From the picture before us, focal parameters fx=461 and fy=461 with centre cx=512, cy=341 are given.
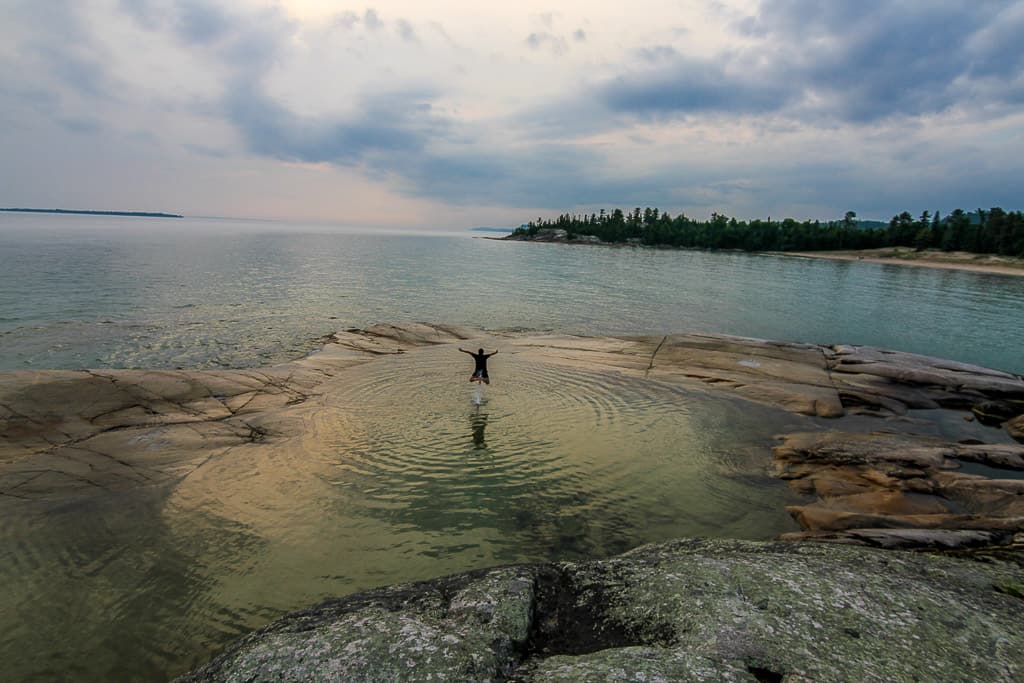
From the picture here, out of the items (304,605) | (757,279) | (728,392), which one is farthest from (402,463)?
(757,279)

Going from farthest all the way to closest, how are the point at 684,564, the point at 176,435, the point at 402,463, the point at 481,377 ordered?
the point at 481,377 → the point at 176,435 → the point at 402,463 → the point at 684,564

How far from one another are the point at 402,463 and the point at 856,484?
512 inches

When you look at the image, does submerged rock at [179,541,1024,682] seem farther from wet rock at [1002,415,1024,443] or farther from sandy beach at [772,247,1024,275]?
sandy beach at [772,247,1024,275]

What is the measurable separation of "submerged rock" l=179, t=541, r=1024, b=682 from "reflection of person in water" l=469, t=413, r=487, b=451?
275 inches

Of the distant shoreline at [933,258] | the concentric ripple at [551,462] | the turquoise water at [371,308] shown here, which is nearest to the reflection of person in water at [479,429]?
the concentric ripple at [551,462]

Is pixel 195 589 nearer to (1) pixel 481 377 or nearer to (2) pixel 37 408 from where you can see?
(2) pixel 37 408

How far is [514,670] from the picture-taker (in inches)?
224

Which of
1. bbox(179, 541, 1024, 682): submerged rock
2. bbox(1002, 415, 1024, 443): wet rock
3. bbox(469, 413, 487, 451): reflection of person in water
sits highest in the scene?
bbox(179, 541, 1024, 682): submerged rock

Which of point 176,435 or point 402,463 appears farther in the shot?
point 176,435

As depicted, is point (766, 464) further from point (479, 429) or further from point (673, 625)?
point (673, 625)

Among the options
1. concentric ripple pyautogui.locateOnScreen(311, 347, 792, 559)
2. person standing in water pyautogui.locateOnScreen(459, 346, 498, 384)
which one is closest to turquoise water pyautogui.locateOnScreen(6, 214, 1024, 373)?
person standing in water pyautogui.locateOnScreen(459, 346, 498, 384)

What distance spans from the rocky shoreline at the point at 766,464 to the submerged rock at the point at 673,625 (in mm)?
39

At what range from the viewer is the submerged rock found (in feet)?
18.1

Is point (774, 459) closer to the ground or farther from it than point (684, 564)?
closer to the ground
